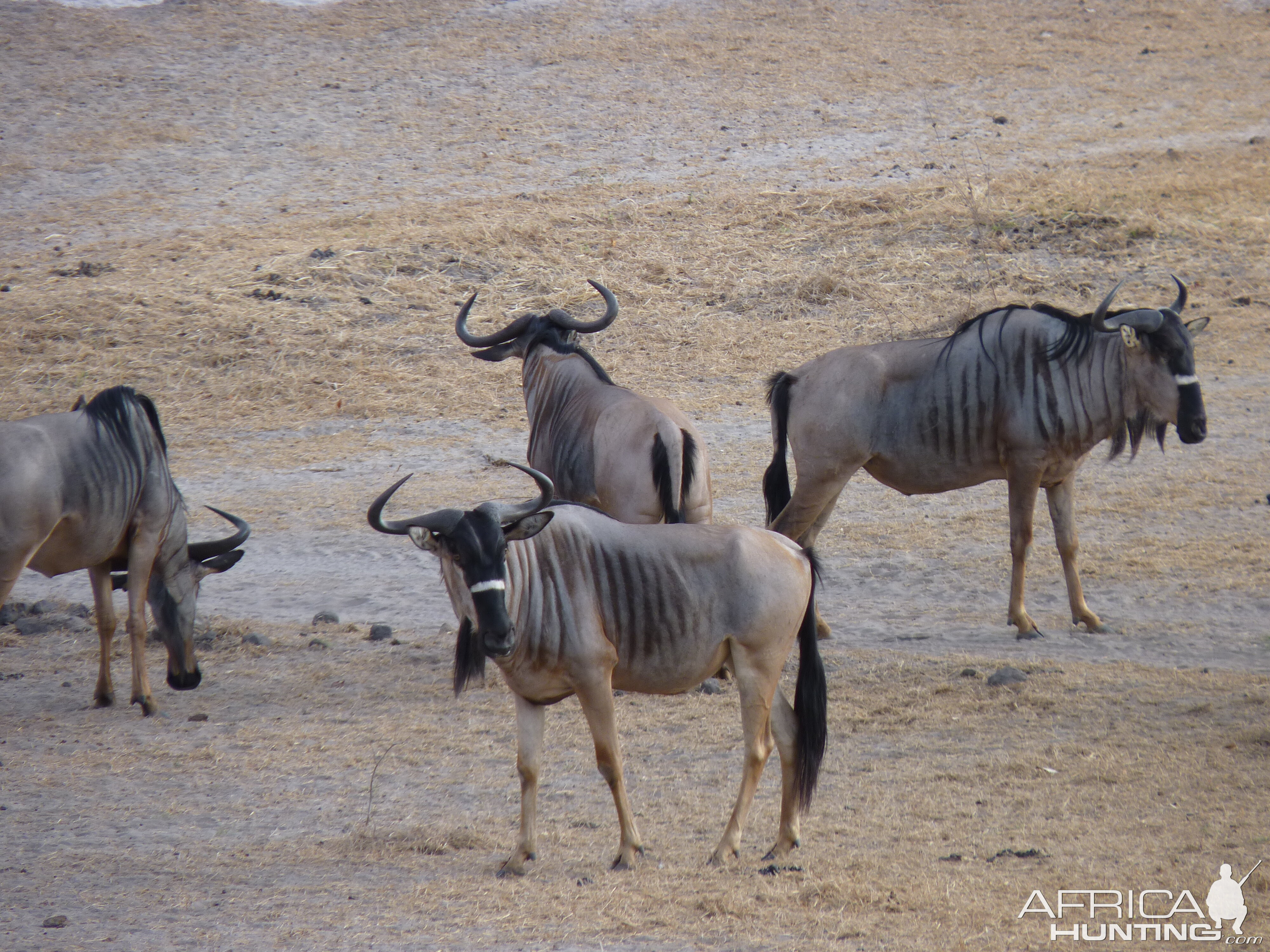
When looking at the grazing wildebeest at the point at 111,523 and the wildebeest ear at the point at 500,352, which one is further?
the wildebeest ear at the point at 500,352

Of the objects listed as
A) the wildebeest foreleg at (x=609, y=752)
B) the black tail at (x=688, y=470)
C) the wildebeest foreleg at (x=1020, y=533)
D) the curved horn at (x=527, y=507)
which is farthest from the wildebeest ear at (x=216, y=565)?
the wildebeest foreleg at (x=1020, y=533)

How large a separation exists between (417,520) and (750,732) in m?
1.40

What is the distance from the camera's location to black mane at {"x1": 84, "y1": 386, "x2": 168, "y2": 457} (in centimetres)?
671

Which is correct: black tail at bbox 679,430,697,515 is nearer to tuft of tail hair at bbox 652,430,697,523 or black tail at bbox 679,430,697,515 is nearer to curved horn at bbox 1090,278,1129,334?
tuft of tail hair at bbox 652,430,697,523

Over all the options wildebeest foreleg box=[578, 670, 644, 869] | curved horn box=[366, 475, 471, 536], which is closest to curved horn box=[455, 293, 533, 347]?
curved horn box=[366, 475, 471, 536]

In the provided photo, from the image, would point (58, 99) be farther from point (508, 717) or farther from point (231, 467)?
point (508, 717)

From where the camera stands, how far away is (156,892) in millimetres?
4480

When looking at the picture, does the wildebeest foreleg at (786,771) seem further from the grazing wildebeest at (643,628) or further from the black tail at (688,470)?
the black tail at (688,470)

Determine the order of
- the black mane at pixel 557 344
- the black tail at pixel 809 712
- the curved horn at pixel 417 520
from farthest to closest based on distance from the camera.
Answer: the black mane at pixel 557 344, the black tail at pixel 809 712, the curved horn at pixel 417 520

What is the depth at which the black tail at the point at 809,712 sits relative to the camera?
4.73m

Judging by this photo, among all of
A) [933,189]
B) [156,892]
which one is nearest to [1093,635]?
[156,892]

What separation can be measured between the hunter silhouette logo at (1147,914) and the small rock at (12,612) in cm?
644

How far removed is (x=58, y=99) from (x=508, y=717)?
1901 cm

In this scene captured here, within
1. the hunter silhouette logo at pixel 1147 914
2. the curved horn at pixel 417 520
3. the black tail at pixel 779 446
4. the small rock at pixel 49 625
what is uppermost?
the curved horn at pixel 417 520
